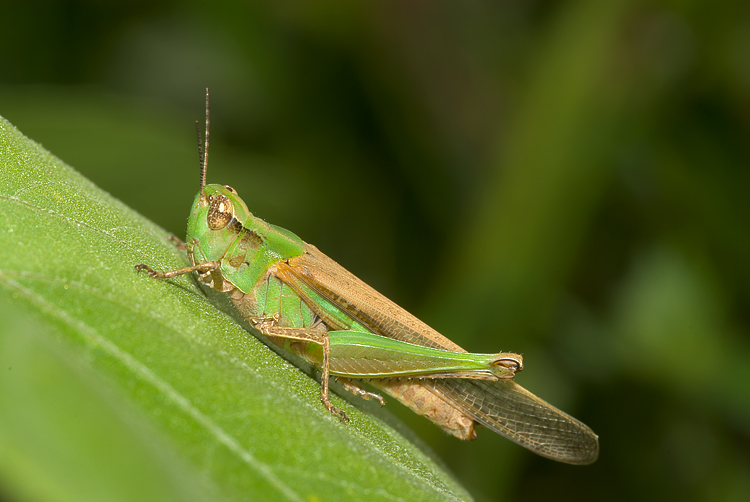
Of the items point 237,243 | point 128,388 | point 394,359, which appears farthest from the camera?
point 237,243

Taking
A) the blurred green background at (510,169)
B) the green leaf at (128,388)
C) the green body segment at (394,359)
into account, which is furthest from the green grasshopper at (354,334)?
the blurred green background at (510,169)

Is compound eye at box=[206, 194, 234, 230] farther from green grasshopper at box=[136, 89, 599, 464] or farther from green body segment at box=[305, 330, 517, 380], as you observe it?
green body segment at box=[305, 330, 517, 380]

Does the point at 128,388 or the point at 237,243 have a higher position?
the point at 128,388

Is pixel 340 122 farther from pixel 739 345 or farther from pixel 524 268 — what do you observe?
pixel 739 345

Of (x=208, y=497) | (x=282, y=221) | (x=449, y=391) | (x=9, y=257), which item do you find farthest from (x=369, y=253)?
(x=208, y=497)

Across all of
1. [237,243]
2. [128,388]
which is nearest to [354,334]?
[237,243]

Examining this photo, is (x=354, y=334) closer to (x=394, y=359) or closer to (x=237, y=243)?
(x=394, y=359)

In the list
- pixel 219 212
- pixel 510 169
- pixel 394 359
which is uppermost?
pixel 510 169

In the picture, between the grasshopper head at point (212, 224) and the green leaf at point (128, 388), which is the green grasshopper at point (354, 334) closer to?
the grasshopper head at point (212, 224)
